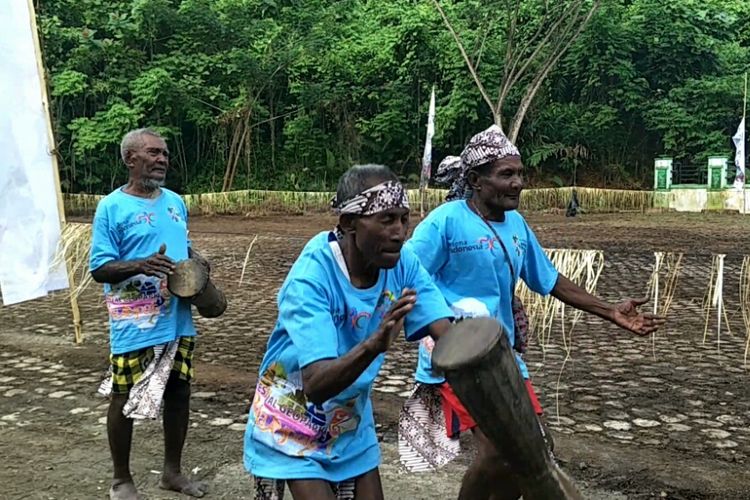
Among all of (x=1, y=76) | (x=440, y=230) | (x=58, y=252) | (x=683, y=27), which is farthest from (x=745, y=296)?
(x=683, y=27)

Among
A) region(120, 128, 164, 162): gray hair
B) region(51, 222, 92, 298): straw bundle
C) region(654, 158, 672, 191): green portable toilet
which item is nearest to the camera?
region(120, 128, 164, 162): gray hair

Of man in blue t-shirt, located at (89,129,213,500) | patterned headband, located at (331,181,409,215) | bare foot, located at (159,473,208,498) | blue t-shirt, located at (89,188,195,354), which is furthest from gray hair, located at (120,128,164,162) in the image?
patterned headband, located at (331,181,409,215)

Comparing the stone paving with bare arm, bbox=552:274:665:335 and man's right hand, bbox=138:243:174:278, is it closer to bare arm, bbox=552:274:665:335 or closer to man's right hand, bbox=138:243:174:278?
bare arm, bbox=552:274:665:335

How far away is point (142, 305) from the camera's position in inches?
145

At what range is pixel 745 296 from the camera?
5734 mm

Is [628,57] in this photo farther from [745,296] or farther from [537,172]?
[745,296]

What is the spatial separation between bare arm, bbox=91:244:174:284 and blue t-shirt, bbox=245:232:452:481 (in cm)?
135

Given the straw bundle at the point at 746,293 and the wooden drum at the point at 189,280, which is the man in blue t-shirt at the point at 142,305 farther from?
the straw bundle at the point at 746,293

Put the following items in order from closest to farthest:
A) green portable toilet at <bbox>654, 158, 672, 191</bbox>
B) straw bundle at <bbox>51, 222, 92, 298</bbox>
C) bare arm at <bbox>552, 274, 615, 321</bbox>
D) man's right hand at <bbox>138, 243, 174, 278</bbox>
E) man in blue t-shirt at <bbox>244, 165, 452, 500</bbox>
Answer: man in blue t-shirt at <bbox>244, 165, 452, 500</bbox> < bare arm at <bbox>552, 274, 615, 321</bbox> < man's right hand at <bbox>138, 243, 174, 278</bbox> < straw bundle at <bbox>51, 222, 92, 298</bbox> < green portable toilet at <bbox>654, 158, 672, 191</bbox>

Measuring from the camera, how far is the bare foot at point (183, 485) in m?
3.76

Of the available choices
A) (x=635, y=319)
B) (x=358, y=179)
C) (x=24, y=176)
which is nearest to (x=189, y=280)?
(x=358, y=179)

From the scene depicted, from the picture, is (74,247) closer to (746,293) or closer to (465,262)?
(465,262)

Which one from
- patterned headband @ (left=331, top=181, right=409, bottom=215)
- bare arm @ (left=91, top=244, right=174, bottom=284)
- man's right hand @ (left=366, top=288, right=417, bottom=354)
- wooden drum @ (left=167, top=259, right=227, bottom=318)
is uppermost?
patterned headband @ (left=331, top=181, right=409, bottom=215)

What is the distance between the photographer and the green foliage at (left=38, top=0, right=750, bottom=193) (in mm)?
27156
